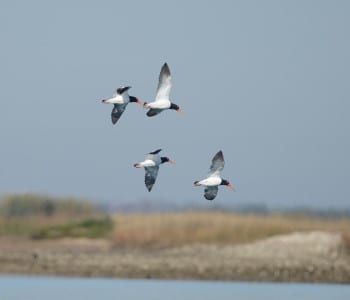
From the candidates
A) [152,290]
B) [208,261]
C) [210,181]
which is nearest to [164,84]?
[210,181]

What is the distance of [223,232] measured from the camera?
1660 inches

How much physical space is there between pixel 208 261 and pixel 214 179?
1192cm

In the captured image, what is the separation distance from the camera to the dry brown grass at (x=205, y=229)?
42.1m

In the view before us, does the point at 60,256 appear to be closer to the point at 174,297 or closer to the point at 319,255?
the point at 319,255

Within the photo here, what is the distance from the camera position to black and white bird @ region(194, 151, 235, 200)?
27.3 metres

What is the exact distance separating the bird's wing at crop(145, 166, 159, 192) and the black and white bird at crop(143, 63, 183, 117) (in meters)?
0.97

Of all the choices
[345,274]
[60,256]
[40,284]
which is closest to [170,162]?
[40,284]

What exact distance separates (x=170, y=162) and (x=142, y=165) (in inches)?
52.4

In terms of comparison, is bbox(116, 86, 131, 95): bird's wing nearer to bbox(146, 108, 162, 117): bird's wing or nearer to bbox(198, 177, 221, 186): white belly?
bbox(146, 108, 162, 117): bird's wing

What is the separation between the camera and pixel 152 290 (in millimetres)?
33344

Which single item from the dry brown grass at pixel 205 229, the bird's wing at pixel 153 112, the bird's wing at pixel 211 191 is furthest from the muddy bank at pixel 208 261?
the bird's wing at pixel 153 112

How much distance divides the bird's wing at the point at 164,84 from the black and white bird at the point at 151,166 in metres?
0.93

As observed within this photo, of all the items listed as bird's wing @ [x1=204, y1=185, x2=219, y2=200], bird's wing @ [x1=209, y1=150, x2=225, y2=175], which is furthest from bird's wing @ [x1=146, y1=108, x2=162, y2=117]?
bird's wing @ [x1=204, y1=185, x2=219, y2=200]

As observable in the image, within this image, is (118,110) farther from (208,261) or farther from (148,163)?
(208,261)
